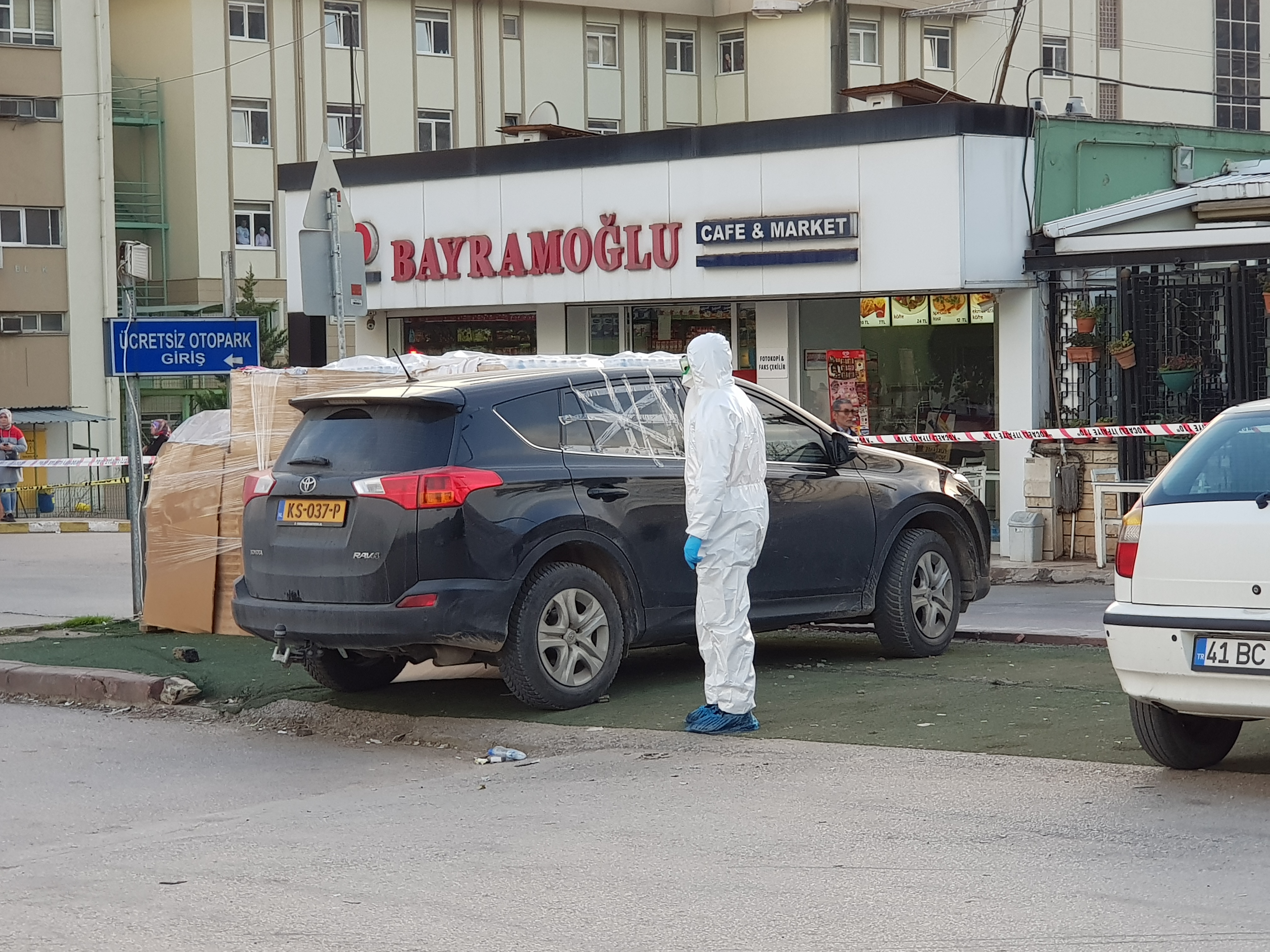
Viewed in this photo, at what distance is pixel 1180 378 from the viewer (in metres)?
16.8

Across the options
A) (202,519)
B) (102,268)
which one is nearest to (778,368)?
(202,519)

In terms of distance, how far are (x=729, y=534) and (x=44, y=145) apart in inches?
1637

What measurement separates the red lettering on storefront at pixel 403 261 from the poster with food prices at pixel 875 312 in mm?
5751

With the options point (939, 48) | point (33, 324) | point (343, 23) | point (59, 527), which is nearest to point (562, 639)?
point (59, 527)

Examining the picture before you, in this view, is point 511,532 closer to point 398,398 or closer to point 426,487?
point 426,487

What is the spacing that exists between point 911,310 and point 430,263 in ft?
19.9

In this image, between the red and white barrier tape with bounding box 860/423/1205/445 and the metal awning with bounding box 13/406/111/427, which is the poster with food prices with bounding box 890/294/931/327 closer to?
the red and white barrier tape with bounding box 860/423/1205/445

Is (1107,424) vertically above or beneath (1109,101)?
beneath

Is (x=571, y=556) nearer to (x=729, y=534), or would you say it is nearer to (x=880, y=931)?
(x=729, y=534)

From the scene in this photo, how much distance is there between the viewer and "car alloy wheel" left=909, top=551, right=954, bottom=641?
36.0 ft

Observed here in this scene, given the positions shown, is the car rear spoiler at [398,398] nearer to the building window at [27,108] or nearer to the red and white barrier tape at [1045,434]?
the red and white barrier tape at [1045,434]

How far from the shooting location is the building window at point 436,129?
52281 mm

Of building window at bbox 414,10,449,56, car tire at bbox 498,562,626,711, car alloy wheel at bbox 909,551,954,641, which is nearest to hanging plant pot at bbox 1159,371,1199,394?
car alloy wheel at bbox 909,551,954,641

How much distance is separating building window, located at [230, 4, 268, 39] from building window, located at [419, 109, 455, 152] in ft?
15.9
